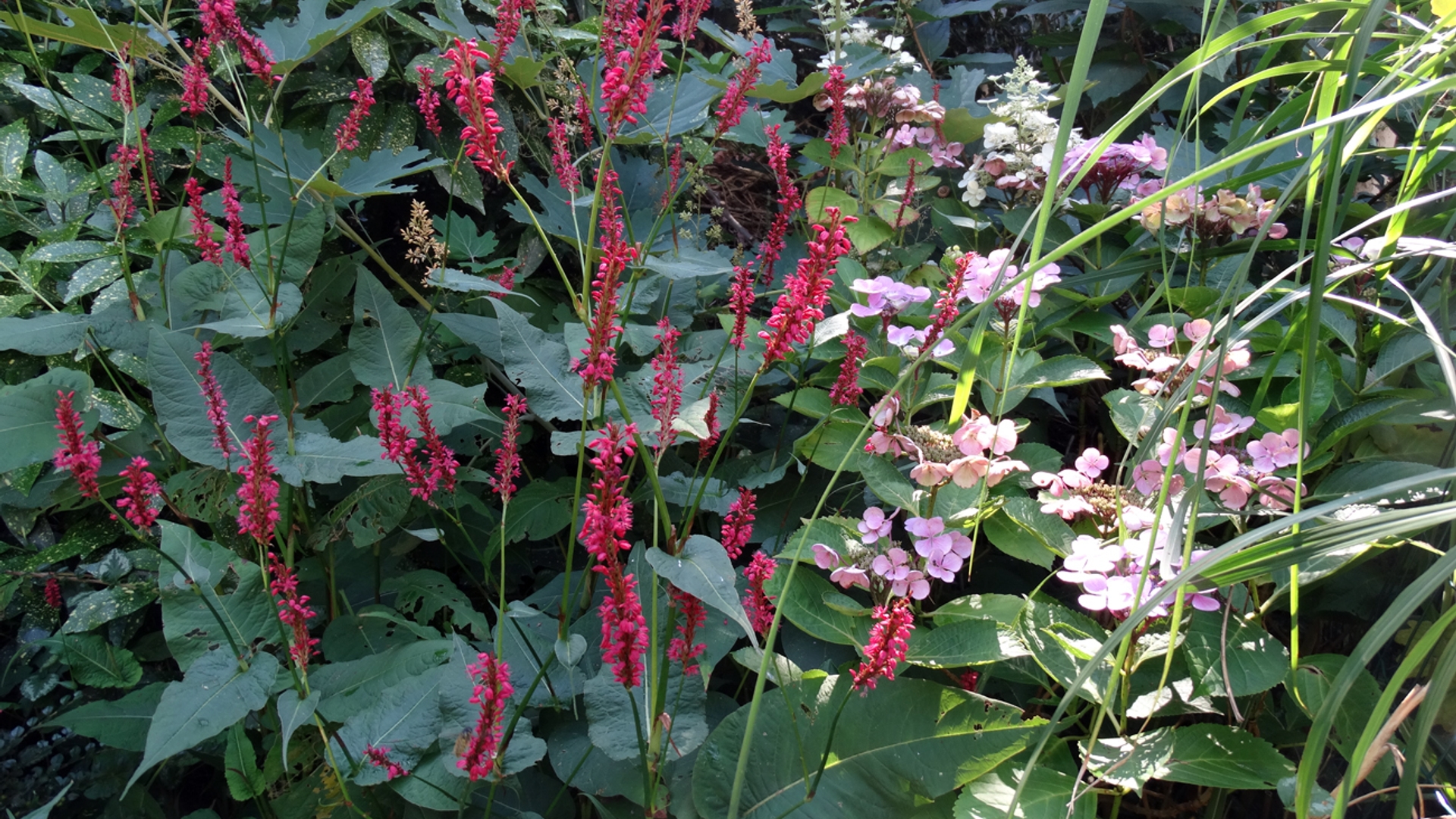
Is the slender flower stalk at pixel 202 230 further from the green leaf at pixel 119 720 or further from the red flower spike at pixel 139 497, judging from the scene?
the green leaf at pixel 119 720

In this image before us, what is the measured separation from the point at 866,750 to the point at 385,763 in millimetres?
571

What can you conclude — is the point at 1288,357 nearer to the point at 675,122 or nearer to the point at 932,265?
the point at 932,265

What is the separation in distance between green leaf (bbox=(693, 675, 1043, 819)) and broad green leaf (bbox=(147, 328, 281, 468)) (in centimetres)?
79

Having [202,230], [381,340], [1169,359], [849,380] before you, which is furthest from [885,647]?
[202,230]

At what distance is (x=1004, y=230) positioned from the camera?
6.14 feet

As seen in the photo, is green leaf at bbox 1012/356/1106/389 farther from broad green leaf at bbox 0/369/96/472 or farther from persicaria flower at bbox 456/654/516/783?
broad green leaf at bbox 0/369/96/472

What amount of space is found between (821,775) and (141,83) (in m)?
2.07

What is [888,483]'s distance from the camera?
4.06ft

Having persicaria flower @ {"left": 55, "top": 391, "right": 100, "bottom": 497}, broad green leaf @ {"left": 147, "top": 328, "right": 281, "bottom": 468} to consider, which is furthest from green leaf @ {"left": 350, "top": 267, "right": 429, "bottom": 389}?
persicaria flower @ {"left": 55, "top": 391, "right": 100, "bottom": 497}

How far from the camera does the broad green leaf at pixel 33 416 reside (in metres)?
1.19

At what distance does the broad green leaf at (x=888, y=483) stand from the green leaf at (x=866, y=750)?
0.25 metres

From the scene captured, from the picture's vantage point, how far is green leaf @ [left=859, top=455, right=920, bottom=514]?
122cm

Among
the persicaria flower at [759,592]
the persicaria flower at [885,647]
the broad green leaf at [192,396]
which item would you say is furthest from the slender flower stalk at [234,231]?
the persicaria flower at [885,647]

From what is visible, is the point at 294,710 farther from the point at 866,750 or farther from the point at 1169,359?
the point at 1169,359
